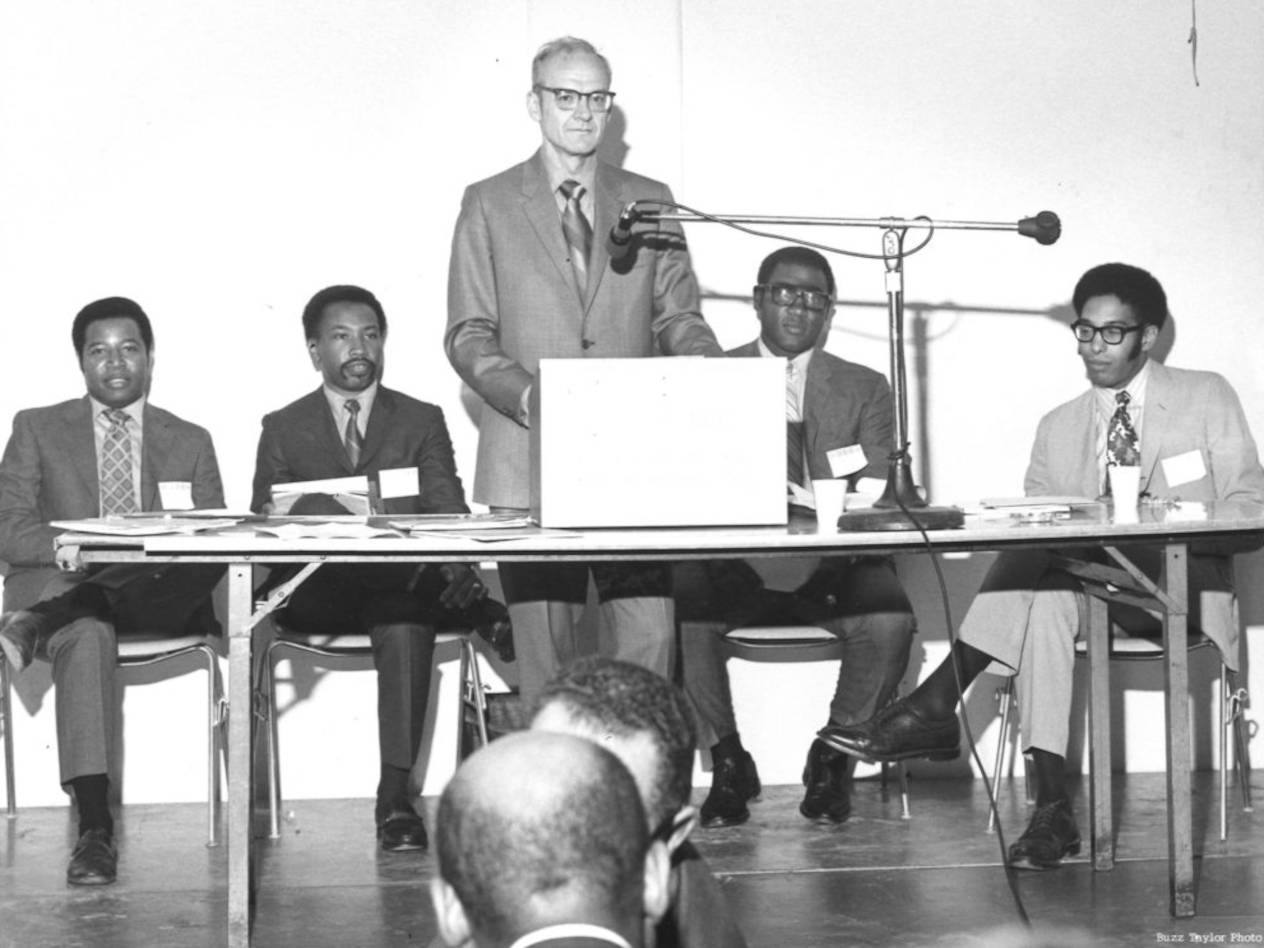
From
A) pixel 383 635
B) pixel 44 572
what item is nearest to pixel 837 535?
pixel 383 635

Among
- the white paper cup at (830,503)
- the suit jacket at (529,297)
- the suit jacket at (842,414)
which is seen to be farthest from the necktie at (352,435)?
the white paper cup at (830,503)

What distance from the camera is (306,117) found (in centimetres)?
498

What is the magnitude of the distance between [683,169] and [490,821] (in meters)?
3.99

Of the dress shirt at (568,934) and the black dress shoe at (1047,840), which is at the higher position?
the dress shirt at (568,934)

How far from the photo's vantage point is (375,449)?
475 cm

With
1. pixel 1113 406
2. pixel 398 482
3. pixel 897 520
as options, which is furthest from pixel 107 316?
pixel 1113 406

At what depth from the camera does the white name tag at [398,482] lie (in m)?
4.69

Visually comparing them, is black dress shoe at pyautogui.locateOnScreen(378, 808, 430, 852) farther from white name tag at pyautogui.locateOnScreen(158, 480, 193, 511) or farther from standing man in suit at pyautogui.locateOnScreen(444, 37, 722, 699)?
white name tag at pyautogui.locateOnScreen(158, 480, 193, 511)

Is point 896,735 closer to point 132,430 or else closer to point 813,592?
point 813,592

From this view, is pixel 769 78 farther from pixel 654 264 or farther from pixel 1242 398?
pixel 1242 398

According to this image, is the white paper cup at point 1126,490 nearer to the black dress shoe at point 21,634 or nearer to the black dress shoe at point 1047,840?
the black dress shoe at point 1047,840

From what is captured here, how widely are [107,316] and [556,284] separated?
4.65 ft

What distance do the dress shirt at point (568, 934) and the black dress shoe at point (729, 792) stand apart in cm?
335

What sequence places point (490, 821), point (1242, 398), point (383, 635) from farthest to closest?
point (1242, 398) → point (383, 635) → point (490, 821)
